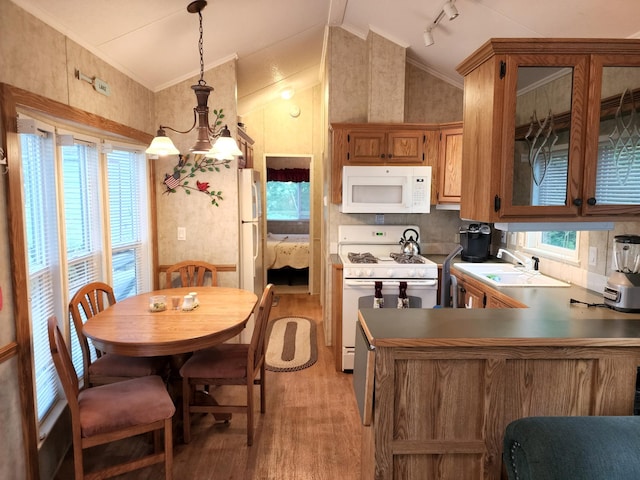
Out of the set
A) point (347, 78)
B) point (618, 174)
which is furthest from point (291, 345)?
point (618, 174)

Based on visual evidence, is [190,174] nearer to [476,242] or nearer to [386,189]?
[386,189]

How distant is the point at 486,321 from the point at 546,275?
1.57 m

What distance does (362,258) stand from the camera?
3688mm

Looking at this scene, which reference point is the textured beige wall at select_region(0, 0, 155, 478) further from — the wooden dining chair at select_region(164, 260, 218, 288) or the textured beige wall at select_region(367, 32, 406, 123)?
the textured beige wall at select_region(367, 32, 406, 123)

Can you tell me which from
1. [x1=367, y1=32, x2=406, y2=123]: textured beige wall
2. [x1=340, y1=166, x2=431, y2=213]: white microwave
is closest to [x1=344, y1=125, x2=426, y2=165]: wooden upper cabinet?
[x1=340, y1=166, x2=431, y2=213]: white microwave

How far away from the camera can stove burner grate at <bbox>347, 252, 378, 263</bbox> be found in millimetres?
3600

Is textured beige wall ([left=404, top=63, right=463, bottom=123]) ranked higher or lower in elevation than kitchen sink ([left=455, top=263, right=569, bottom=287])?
higher

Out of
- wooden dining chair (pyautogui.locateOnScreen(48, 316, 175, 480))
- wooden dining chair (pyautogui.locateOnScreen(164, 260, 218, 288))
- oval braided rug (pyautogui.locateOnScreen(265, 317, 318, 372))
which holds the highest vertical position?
wooden dining chair (pyautogui.locateOnScreen(164, 260, 218, 288))

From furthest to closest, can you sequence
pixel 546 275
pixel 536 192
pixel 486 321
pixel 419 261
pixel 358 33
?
pixel 358 33 < pixel 419 261 < pixel 546 275 < pixel 536 192 < pixel 486 321

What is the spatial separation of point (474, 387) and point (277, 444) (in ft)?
4.60

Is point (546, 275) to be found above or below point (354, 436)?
above

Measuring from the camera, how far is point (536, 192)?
6.57ft

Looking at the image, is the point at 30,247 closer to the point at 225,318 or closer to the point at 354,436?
the point at 225,318

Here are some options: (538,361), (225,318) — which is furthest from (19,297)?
(538,361)
